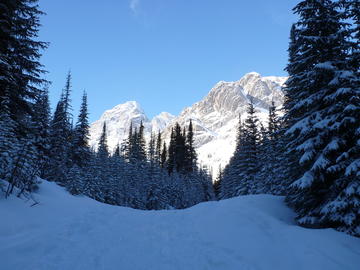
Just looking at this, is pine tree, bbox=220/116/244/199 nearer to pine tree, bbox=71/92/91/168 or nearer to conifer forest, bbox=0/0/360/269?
conifer forest, bbox=0/0/360/269

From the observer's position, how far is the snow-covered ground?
7.00m

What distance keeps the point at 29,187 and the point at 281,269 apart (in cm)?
1267

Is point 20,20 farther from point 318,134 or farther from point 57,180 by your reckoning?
point 57,180

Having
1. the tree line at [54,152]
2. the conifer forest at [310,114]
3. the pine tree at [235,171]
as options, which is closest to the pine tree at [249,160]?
the pine tree at [235,171]

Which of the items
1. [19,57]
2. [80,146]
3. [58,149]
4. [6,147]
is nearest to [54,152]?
[58,149]

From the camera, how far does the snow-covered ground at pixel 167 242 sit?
700cm

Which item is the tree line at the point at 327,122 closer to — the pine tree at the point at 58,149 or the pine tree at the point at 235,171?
the pine tree at the point at 235,171

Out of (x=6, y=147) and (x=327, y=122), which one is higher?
(x=327, y=122)

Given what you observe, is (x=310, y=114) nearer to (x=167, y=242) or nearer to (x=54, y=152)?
(x=167, y=242)

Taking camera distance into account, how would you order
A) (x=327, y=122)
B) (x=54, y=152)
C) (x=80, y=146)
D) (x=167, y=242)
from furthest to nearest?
1. (x=80, y=146)
2. (x=54, y=152)
3. (x=327, y=122)
4. (x=167, y=242)

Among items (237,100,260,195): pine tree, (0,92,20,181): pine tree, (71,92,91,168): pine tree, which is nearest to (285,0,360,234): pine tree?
(0,92,20,181): pine tree

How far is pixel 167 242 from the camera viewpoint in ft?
29.8

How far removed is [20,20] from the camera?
15289 millimetres

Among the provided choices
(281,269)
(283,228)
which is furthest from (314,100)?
(281,269)
